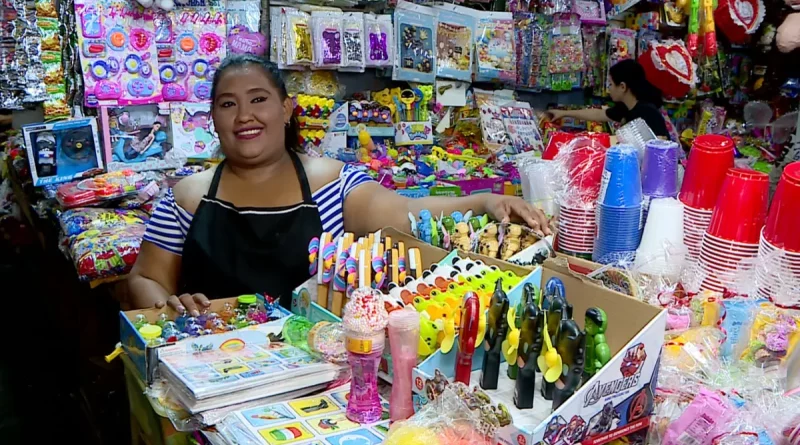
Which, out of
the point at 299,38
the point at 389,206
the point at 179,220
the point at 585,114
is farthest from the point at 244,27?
the point at 585,114

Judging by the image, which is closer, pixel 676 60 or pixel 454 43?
pixel 454 43

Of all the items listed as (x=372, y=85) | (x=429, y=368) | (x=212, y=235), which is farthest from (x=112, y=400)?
(x=372, y=85)

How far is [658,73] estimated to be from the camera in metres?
4.80

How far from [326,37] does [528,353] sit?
3104 millimetres

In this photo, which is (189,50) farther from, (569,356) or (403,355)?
(569,356)

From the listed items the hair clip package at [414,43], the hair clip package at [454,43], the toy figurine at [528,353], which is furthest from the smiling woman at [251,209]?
the hair clip package at [454,43]

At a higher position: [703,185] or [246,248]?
[703,185]

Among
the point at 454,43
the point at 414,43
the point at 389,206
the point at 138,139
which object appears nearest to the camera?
the point at 389,206

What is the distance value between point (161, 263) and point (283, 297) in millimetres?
445

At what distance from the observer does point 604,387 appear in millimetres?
1017

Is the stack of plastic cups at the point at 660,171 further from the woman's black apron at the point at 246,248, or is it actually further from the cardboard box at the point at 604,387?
the woman's black apron at the point at 246,248

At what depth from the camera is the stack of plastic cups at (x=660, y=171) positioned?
1.69 metres

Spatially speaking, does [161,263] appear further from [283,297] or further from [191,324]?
[191,324]

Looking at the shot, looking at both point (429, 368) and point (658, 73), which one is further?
point (658, 73)
